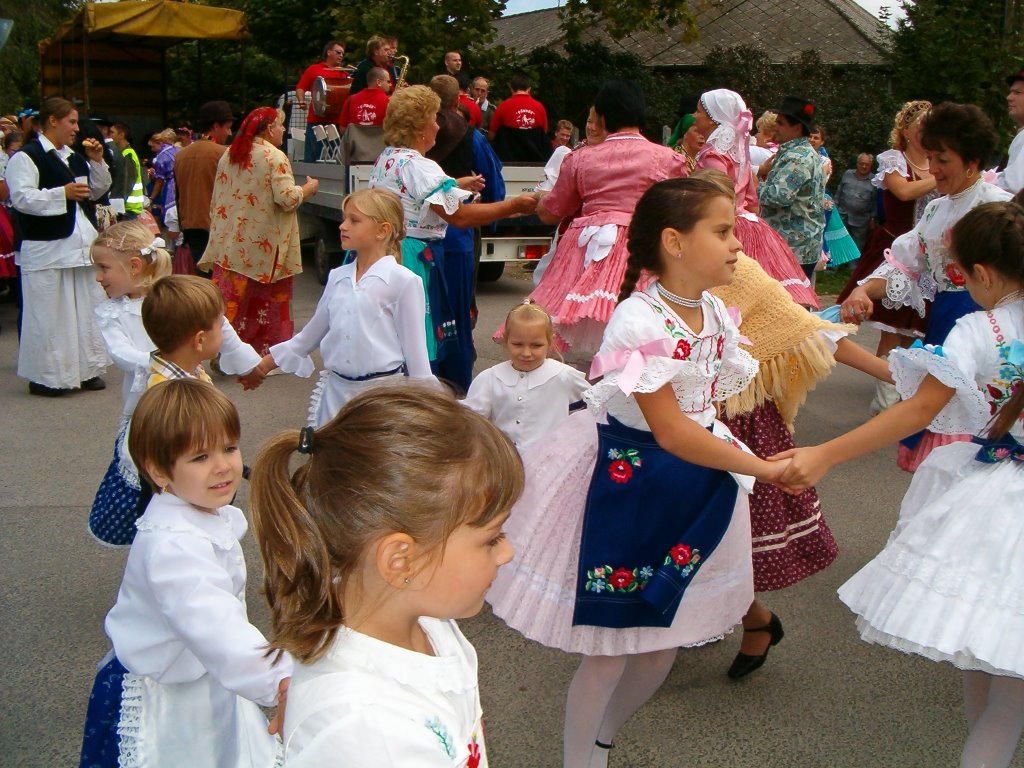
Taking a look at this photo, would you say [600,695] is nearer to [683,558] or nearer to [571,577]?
[571,577]

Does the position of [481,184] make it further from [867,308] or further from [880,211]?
[880,211]

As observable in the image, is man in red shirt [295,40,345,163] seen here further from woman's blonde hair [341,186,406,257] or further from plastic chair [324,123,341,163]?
woman's blonde hair [341,186,406,257]

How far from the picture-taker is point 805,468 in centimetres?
261

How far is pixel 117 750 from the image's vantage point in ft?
7.65

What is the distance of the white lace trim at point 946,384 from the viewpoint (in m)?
2.57

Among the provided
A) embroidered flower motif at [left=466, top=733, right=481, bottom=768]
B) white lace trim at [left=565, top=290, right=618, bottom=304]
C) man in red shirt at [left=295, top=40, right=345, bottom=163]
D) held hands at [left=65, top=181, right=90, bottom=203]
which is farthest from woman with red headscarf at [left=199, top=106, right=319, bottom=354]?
embroidered flower motif at [left=466, top=733, right=481, bottom=768]

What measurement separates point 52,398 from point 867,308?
6.00 meters

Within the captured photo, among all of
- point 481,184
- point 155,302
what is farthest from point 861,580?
point 481,184

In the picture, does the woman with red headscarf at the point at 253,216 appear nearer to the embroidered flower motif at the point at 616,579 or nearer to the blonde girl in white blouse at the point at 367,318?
the blonde girl in white blouse at the point at 367,318

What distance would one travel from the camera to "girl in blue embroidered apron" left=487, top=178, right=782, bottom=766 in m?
2.64

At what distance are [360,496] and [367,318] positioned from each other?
2.74 m

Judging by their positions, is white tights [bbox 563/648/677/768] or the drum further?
the drum

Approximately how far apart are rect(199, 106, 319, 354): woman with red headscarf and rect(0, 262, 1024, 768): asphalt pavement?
2.58m

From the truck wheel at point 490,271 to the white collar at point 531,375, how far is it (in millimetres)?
7574
